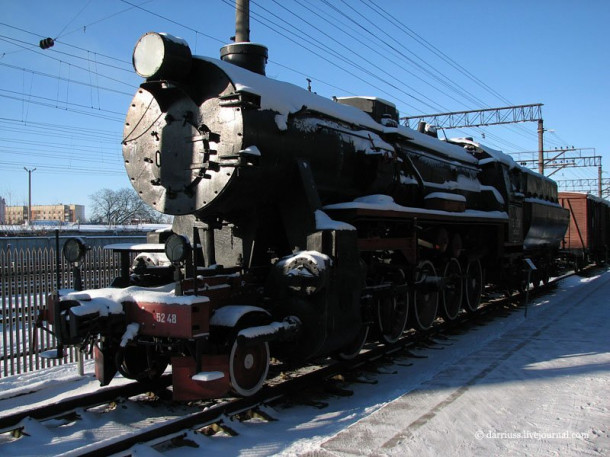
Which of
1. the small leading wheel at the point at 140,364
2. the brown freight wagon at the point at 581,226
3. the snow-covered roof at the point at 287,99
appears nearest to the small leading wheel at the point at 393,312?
the snow-covered roof at the point at 287,99

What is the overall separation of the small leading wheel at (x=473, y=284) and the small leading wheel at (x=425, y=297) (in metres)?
1.50

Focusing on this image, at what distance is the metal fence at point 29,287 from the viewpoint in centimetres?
751

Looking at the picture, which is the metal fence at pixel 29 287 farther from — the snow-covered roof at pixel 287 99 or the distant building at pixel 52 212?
the distant building at pixel 52 212

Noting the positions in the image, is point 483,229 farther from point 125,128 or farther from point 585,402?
point 125,128

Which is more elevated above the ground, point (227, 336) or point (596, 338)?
point (227, 336)

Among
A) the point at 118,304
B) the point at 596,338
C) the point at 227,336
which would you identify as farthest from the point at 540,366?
the point at 118,304

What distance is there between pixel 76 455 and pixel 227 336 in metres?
1.68

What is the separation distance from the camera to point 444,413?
16.0 ft

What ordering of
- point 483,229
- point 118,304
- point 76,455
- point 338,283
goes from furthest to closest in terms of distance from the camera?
point 483,229, point 338,283, point 118,304, point 76,455

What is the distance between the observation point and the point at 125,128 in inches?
247

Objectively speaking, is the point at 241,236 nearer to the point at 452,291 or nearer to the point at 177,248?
the point at 177,248

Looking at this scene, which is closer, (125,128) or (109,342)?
(109,342)

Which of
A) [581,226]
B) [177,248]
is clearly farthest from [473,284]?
[581,226]

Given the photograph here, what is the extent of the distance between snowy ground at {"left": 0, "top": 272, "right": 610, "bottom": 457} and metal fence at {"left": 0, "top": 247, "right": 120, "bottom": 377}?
2.14 ft
